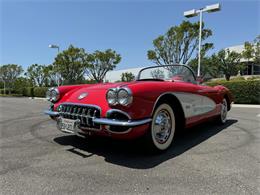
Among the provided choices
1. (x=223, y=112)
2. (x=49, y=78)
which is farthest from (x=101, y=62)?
(x=223, y=112)

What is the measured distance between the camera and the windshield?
4.07m

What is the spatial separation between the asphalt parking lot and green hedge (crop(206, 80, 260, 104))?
9.24m

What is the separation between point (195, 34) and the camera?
1816cm

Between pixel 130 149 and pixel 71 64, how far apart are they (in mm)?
23393

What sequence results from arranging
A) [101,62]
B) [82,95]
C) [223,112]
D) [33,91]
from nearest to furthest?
[82,95]
[223,112]
[101,62]
[33,91]

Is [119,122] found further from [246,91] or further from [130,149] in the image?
[246,91]

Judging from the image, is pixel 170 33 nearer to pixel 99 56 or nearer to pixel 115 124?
pixel 99 56

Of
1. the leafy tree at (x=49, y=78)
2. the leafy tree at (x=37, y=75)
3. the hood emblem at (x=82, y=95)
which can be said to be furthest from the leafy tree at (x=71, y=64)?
the hood emblem at (x=82, y=95)

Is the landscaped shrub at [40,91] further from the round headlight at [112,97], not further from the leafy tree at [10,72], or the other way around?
the round headlight at [112,97]

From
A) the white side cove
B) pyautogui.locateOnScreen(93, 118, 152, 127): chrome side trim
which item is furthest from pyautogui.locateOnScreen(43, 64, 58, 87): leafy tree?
pyautogui.locateOnScreen(93, 118, 152, 127): chrome side trim

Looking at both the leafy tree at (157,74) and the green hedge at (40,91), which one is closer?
the leafy tree at (157,74)

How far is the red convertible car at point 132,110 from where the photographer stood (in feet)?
7.92

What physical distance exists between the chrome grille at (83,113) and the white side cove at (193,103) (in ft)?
3.97

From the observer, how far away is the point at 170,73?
423 cm
